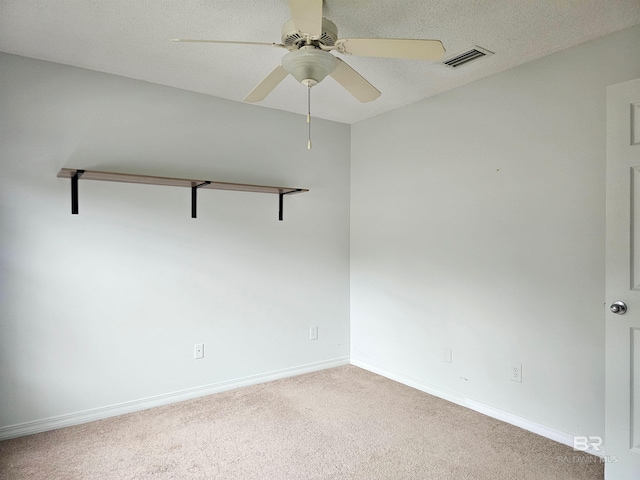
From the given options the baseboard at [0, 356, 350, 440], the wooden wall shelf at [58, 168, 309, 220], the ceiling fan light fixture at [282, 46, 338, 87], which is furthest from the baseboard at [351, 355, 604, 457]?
the ceiling fan light fixture at [282, 46, 338, 87]

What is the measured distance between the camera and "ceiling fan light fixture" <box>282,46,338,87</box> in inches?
76.9

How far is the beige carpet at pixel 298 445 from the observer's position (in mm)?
2275

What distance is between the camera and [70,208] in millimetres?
2850

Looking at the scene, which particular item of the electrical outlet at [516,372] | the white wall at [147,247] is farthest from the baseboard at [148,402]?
the electrical outlet at [516,372]

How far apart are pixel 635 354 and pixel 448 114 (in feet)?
6.70

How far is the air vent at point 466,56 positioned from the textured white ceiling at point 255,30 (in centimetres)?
6

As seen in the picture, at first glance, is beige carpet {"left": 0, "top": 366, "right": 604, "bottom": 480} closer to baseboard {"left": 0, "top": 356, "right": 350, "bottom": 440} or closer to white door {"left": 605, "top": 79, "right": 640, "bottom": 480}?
baseboard {"left": 0, "top": 356, "right": 350, "bottom": 440}

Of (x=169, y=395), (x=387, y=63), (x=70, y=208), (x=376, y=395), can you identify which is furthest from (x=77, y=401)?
(x=387, y=63)

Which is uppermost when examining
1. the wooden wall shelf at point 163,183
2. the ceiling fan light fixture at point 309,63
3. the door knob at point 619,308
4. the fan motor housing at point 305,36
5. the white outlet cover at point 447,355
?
the fan motor housing at point 305,36

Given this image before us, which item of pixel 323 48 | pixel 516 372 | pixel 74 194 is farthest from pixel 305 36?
pixel 516 372

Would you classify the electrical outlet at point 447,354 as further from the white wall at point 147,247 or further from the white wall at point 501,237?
the white wall at point 147,247

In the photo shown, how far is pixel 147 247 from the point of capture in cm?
313

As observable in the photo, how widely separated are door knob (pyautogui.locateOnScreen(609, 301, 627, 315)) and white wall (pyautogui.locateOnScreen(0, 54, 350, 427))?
2.40 m

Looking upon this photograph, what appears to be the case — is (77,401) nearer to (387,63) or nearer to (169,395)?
(169,395)
